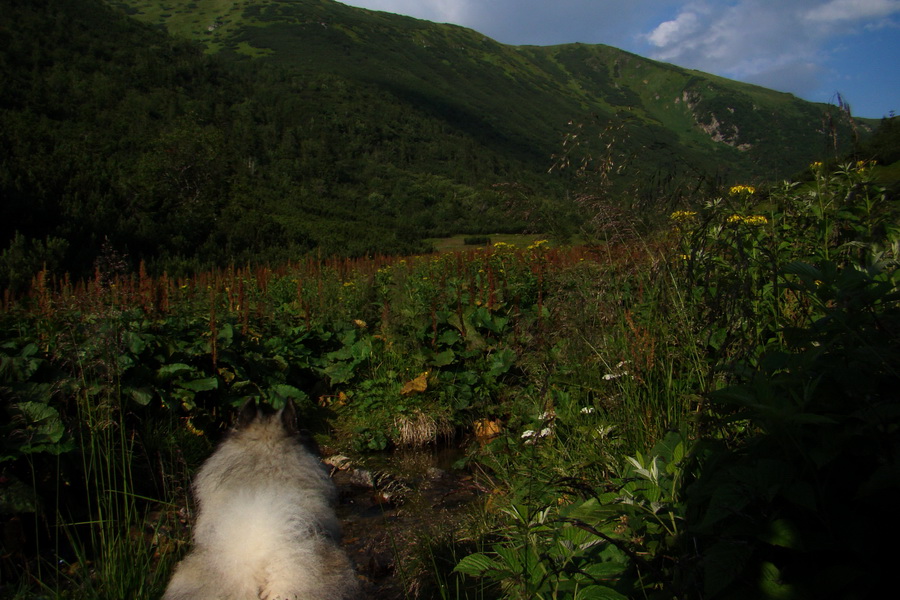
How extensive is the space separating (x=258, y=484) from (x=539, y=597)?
1398 millimetres

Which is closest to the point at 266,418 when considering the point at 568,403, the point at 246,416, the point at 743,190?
the point at 246,416

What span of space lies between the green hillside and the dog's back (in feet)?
7.18

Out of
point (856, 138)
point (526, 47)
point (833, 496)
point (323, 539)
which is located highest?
point (526, 47)

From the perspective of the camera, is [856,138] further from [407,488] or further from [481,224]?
[481,224]

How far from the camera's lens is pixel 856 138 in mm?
2625

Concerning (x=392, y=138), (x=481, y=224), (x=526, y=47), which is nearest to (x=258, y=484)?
(x=481, y=224)

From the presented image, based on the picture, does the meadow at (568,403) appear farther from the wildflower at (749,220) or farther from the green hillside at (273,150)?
the green hillside at (273,150)

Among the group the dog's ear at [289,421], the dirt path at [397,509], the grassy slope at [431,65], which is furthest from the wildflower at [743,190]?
the grassy slope at [431,65]

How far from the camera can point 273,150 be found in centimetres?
4034

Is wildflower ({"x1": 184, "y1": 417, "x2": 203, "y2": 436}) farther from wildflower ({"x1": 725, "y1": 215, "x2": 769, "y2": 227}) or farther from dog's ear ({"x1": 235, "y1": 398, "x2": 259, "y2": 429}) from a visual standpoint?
wildflower ({"x1": 725, "y1": 215, "x2": 769, "y2": 227})

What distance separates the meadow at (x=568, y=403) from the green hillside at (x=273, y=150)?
708mm

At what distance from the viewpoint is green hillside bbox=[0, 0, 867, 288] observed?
13.1 feet

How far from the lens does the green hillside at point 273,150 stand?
400cm

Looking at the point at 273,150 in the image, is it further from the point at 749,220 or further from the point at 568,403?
the point at 749,220
